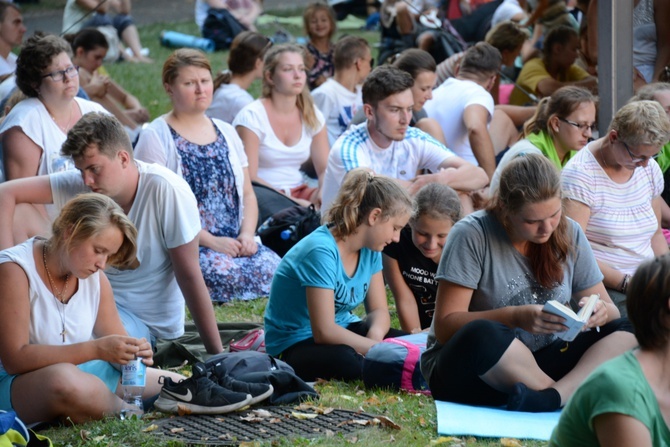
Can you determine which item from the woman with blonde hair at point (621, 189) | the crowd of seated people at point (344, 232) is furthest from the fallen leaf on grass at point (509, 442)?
the woman with blonde hair at point (621, 189)

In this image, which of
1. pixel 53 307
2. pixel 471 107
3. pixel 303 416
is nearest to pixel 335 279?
pixel 303 416

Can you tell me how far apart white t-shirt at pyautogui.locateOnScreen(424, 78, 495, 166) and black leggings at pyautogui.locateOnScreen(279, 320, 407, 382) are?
327 cm

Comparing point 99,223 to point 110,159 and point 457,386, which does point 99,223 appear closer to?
point 110,159

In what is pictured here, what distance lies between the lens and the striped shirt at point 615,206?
5.26 meters

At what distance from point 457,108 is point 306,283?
338cm

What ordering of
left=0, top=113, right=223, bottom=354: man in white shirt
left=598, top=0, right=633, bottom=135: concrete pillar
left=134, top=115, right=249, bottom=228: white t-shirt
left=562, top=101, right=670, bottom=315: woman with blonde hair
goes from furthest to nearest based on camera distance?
1. left=598, top=0, right=633, bottom=135: concrete pillar
2. left=134, top=115, right=249, bottom=228: white t-shirt
3. left=562, top=101, right=670, bottom=315: woman with blonde hair
4. left=0, top=113, right=223, bottom=354: man in white shirt

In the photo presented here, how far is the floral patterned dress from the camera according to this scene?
20.3ft

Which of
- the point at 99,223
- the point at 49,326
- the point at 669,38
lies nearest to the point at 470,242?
the point at 99,223

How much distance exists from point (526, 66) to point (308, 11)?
7.58 ft

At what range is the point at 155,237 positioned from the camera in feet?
16.1

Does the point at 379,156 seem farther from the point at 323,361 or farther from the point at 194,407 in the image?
the point at 194,407

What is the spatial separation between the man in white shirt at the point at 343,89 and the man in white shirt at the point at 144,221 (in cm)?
376

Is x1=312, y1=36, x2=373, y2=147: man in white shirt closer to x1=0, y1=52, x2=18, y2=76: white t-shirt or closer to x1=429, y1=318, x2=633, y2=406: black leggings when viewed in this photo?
x1=0, y1=52, x2=18, y2=76: white t-shirt

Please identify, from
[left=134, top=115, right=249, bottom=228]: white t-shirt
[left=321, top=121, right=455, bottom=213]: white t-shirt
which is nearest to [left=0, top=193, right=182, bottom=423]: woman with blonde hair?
[left=134, top=115, right=249, bottom=228]: white t-shirt
